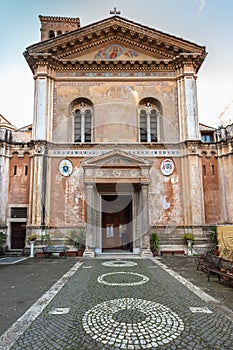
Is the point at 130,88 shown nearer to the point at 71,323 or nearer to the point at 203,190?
the point at 203,190

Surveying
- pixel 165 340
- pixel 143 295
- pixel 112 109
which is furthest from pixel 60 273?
pixel 112 109

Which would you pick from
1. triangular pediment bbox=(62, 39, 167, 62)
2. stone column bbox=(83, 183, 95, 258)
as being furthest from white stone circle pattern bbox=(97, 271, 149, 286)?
triangular pediment bbox=(62, 39, 167, 62)

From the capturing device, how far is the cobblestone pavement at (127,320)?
12.6ft

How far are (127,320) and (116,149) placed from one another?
1064 cm

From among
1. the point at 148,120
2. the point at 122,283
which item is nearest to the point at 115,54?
the point at 148,120

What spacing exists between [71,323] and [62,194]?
1115cm

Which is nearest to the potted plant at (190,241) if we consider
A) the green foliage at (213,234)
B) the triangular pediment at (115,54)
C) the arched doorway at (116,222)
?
the green foliage at (213,234)

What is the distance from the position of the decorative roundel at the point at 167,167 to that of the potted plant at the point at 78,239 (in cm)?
611

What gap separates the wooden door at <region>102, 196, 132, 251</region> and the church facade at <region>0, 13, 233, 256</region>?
0.06 meters

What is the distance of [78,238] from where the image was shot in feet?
47.3

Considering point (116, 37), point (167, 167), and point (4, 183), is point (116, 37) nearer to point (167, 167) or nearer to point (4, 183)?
point (167, 167)

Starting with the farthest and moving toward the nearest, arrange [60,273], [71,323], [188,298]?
[60,273] → [188,298] → [71,323]

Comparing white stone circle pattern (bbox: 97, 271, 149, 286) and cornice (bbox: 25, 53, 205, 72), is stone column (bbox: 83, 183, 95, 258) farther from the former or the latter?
cornice (bbox: 25, 53, 205, 72)

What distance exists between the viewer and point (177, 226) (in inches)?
593
